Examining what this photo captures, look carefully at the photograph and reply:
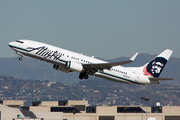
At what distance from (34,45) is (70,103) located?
212 ft

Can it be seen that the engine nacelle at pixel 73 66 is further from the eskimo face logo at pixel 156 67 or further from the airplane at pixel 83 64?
the eskimo face logo at pixel 156 67

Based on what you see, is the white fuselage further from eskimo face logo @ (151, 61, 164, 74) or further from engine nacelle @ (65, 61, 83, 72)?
eskimo face logo @ (151, 61, 164, 74)

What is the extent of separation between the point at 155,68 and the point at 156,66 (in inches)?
32.4

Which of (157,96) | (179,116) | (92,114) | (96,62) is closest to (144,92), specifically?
(157,96)

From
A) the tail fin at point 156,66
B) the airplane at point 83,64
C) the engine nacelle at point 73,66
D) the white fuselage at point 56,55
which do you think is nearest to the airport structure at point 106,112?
the tail fin at point 156,66

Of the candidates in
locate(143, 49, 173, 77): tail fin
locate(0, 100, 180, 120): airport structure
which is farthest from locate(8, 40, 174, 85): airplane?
locate(0, 100, 180, 120): airport structure

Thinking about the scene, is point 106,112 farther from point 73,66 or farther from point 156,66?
point 73,66

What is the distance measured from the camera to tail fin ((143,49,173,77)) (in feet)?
244

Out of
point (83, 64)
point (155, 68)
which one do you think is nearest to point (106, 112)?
point (155, 68)

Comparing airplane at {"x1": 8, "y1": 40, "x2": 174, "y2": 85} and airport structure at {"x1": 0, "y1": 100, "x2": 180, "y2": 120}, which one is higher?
airplane at {"x1": 8, "y1": 40, "x2": 174, "y2": 85}

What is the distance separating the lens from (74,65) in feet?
209

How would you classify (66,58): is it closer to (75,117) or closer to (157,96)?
(75,117)

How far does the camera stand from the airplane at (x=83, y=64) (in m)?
62.2

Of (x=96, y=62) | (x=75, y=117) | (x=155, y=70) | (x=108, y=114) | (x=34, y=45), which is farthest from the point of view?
(x=108, y=114)
